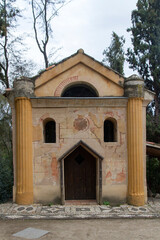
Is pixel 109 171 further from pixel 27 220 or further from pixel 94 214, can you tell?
pixel 27 220

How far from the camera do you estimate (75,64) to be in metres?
10.9

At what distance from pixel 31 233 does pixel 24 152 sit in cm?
355

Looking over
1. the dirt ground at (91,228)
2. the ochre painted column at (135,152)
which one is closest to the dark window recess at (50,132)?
the ochre painted column at (135,152)

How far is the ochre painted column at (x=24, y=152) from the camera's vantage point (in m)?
10.2

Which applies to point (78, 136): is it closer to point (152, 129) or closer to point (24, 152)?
point (24, 152)

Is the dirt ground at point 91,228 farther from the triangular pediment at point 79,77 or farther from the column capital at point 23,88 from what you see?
the triangular pediment at point 79,77

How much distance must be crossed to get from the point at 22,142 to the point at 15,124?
911 millimetres

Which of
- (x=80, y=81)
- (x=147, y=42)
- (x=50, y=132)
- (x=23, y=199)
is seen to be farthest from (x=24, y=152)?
(x=147, y=42)

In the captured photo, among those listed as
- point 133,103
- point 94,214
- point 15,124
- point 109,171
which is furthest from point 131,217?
point 15,124

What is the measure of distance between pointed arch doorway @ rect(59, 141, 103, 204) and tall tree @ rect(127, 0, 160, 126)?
38.8ft

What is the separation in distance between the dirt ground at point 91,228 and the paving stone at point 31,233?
0.18m

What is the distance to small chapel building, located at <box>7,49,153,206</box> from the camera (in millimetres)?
10406

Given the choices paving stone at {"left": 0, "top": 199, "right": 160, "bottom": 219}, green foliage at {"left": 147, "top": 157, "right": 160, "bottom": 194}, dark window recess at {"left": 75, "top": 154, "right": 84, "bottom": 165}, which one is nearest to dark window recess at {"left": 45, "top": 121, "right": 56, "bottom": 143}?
dark window recess at {"left": 75, "top": 154, "right": 84, "bottom": 165}

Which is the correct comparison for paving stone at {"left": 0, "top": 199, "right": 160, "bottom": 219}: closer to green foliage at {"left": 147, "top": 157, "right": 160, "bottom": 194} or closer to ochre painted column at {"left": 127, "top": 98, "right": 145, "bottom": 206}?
ochre painted column at {"left": 127, "top": 98, "right": 145, "bottom": 206}
